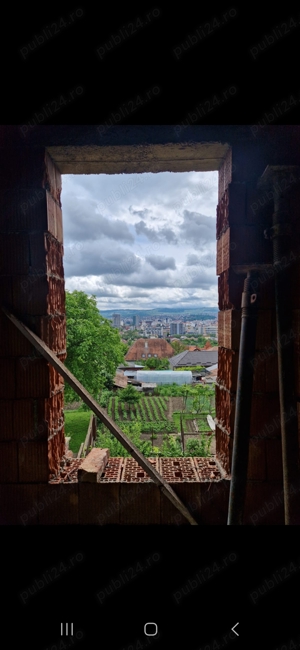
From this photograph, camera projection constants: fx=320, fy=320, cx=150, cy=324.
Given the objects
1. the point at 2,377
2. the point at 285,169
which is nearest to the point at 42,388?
the point at 2,377

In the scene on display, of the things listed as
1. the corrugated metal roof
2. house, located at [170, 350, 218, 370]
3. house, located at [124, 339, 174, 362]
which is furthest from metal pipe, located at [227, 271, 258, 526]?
the corrugated metal roof

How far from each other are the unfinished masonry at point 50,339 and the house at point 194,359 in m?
22.9

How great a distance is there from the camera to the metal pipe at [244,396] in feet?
6.35

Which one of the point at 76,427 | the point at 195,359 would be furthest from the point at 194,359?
the point at 76,427

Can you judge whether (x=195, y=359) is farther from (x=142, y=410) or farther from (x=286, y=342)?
(x=286, y=342)

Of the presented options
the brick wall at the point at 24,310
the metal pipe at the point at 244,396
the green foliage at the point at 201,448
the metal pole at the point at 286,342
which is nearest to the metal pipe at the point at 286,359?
the metal pole at the point at 286,342

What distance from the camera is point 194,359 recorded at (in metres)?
26.5

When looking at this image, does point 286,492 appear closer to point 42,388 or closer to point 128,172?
point 42,388

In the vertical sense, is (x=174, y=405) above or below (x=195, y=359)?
below

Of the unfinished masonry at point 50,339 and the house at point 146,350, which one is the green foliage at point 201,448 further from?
the house at point 146,350

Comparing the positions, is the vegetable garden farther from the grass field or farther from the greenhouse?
the grass field

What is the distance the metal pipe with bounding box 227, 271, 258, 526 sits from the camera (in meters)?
1.94

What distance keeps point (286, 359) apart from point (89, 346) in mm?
11373

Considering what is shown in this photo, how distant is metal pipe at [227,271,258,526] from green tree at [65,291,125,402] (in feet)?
33.5
